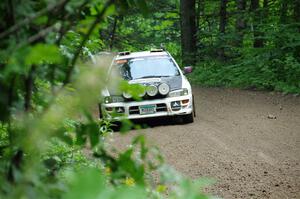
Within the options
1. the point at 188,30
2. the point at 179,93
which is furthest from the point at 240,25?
the point at 179,93

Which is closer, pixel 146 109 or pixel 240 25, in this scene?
pixel 146 109

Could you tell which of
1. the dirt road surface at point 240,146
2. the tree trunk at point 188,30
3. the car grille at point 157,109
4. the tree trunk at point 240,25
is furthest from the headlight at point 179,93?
the tree trunk at point 188,30

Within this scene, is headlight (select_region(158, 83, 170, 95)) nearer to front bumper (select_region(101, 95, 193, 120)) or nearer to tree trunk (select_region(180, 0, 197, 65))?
front bumper (select_region(101, 95, 193, 120))

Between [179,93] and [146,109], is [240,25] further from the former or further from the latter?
[146,109]

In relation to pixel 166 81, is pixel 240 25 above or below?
above

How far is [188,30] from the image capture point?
26.0 metres

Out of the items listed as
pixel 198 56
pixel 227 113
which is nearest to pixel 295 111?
pixel 227 113

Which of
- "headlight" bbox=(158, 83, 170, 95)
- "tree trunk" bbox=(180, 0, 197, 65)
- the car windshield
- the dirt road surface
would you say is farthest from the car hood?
"tree trunk" bbox=(180, 0, 197, 65)

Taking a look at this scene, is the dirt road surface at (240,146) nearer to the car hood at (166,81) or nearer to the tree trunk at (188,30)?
the car hood at (166,81)

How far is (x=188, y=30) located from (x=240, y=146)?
16819 millimetres

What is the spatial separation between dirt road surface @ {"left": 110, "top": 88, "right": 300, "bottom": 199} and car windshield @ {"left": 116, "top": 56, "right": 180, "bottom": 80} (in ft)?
3.97

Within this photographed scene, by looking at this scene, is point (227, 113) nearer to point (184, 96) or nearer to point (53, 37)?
point (184, 96)

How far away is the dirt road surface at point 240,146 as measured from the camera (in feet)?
24.3

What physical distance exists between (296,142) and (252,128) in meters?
1.61
